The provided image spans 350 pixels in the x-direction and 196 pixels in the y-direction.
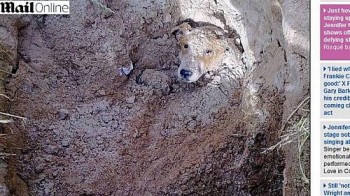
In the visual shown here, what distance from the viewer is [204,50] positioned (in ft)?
4.02

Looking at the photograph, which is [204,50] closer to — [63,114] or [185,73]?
[185,73]

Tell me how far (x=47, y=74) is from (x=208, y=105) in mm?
286

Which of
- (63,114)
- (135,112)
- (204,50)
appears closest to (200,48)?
(204,50)

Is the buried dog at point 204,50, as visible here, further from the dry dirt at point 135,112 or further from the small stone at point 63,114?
the small stone at point 63,114

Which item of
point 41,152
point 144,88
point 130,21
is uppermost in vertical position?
point 130,21

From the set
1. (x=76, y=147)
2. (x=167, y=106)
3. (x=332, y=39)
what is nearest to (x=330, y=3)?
(x=332, y=39)

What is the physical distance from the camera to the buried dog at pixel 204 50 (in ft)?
4.01

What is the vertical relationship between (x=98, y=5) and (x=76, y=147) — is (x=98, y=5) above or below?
above

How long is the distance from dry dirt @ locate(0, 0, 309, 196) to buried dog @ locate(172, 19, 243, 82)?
0.05 feet

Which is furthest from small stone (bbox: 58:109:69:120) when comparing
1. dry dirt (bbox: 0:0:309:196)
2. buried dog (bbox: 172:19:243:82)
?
buried dog (bbox: 172:19:243:82)

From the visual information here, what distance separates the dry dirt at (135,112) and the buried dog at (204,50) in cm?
2

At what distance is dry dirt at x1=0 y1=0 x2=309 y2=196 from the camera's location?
47.2 inches

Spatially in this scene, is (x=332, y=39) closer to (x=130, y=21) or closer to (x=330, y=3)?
(x=330, y=3)

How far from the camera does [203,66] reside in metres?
1.22
